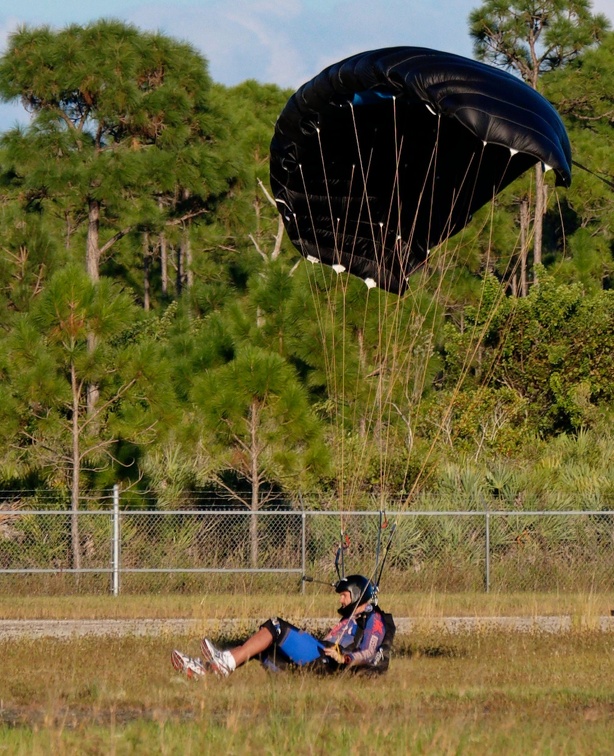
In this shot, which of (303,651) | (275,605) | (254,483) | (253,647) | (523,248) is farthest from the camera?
(254,483)

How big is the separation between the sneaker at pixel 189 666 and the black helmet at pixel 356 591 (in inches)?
53.6

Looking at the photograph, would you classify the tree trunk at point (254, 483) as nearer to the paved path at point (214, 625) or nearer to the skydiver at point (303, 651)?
the paved path at point (214, 625)

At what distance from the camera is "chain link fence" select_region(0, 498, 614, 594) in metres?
19.6

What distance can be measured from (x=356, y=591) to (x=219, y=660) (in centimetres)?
138

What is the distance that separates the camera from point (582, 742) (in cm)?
699

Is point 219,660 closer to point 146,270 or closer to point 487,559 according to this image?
point 487,559

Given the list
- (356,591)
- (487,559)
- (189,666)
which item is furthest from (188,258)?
(189,666)

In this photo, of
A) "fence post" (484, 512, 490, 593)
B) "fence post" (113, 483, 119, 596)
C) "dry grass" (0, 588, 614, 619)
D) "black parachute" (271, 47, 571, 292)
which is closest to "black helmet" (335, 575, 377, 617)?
"black parachute" (271, 47, 571, 292)

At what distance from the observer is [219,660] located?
9.46 m

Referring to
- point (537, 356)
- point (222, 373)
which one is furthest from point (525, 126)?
point (537, 356)

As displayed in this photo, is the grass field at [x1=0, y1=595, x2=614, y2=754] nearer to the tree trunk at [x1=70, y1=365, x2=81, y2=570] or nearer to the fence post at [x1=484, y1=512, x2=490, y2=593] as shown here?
the fence post at [x1=484, y1=512, x2=490, y2=593]

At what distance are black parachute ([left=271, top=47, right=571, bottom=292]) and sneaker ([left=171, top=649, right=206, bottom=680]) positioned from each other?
5.18m

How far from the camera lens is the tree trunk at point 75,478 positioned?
19094mm

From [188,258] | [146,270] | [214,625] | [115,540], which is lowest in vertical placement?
[214,625]
